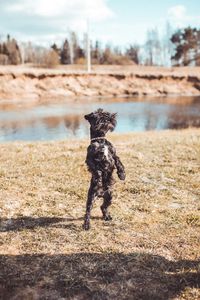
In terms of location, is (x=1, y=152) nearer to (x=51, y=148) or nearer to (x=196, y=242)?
(x=51, y=148)

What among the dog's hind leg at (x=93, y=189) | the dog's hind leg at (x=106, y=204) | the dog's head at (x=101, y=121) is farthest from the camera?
the dog's hind leg at (x=106, y=204)

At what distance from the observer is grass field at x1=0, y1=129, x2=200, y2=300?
21.7ft

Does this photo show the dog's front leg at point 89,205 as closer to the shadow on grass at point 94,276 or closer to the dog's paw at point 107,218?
the dog's paw at point 107,218

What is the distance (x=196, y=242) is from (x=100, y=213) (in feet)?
8.38

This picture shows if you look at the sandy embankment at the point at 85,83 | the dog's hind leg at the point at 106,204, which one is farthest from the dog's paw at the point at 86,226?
the sandy embankment at the point at 85,83

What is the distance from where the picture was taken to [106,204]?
9164 mm

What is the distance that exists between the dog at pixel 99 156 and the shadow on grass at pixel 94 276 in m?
1.42

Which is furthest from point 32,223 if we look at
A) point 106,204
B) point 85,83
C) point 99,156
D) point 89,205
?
point 85,83

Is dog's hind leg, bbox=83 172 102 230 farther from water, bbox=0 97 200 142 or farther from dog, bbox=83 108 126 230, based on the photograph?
water, bbox=0 97 200 142

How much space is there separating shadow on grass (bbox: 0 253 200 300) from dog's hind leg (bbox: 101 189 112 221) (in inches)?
60.9

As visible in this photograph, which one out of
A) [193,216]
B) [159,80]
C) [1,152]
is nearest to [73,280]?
[193,216]

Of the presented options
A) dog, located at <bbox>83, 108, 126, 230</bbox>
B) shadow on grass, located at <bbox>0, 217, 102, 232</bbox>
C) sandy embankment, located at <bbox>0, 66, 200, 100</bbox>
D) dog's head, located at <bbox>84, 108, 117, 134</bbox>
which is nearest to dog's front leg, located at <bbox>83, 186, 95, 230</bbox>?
dog, located at <bbox>83, 108, 126, 230</bbox>

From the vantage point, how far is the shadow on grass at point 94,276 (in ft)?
21.0

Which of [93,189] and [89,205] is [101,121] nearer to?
[93,189]
